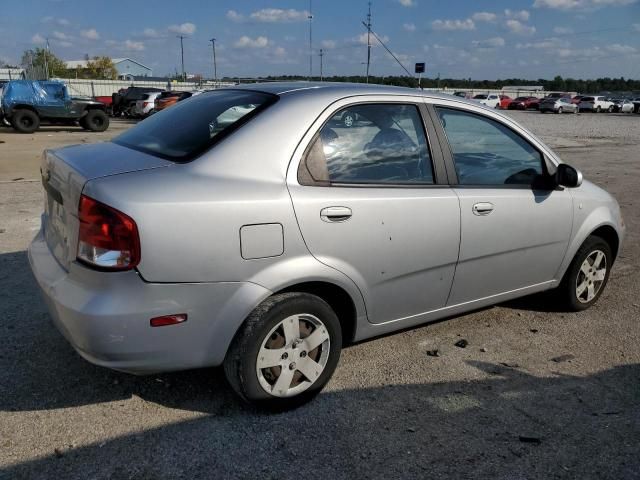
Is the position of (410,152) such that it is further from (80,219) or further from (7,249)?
(7,249)

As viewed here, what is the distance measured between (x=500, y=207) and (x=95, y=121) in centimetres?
2090

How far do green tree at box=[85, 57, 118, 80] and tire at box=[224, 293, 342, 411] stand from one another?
95.3 meters

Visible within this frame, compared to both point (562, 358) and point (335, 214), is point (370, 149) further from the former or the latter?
point (562, 358)

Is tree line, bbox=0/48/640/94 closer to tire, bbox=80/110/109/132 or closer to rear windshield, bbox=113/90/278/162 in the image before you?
tire, bbox=80/110/109/132

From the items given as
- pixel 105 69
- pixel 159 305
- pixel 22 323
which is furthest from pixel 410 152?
pixel 105 69

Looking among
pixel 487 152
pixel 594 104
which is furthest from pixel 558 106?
pixel 487 152

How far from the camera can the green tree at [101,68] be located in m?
89.0

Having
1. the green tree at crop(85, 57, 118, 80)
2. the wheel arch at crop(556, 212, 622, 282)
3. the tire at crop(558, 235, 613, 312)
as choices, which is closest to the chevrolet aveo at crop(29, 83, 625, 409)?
the wheel arch at crop(556, 212, 622, 282)

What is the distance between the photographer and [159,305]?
2.41 metres

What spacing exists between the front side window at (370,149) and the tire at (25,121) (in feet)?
67.6

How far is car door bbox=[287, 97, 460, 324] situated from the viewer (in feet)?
9.12

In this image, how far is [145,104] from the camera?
2688 centimetres

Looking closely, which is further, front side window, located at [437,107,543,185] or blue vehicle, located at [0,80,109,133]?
blue vehicle, located at [0,80,109,133]

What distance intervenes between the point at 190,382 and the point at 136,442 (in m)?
0.58
